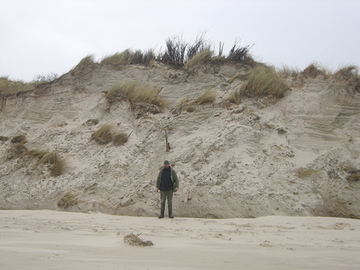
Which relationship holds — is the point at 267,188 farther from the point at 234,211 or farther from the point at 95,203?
the point at 95,203

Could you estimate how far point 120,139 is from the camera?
962 cm

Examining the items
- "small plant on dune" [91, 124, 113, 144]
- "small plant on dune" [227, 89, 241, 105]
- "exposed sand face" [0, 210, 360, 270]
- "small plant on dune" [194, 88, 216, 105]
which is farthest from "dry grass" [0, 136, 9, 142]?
"small plant on dune" [227, 89, 241, 105]

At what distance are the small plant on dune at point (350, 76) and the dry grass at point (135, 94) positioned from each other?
5.84 meters

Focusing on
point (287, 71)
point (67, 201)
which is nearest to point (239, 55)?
point (287, 71)

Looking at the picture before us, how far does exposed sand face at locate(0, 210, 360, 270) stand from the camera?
258 cm

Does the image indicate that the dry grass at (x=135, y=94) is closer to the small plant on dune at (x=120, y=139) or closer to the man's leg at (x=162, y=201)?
the small plant on dune at (x=120, y=139)

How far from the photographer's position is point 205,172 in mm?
7941

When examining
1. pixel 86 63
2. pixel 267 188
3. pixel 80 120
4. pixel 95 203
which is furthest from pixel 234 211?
pixel 86 63

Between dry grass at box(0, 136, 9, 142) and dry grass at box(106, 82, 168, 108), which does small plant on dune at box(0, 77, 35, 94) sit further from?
dry grass at box(106, 82, 168, 108)

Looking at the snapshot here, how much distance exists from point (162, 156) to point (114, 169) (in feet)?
4.74

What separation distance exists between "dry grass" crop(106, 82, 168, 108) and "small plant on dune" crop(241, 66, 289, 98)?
9.95 ft

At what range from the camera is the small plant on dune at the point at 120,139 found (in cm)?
957

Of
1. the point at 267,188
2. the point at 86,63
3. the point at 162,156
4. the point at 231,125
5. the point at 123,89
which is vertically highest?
the point at 86,63

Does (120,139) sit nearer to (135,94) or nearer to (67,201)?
(135,94)
